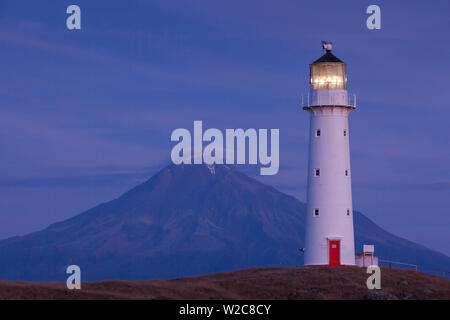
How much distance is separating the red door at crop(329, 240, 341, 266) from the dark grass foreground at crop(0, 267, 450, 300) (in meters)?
2.44

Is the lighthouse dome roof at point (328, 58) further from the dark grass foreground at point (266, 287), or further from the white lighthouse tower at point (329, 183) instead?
the dark grass foreground at point (266, 287)

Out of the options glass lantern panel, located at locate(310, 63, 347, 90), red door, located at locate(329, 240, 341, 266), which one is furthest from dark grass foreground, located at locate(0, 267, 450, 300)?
glass lantern panel, located at locate(310, 63, 347, 90)

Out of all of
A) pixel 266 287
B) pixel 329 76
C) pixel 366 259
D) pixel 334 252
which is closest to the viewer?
pixel 266 287

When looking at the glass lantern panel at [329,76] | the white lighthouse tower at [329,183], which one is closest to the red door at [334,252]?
the white lighthouse tower at [329,183]

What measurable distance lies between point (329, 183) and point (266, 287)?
13.8m

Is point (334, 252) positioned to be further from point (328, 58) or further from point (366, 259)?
point (328, 58)

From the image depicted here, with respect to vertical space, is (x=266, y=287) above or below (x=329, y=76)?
below

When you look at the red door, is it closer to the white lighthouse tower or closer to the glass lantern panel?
the white lighthouse tower

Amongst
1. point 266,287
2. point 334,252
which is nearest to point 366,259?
point 334,252

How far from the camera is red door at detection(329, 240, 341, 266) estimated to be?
259 feet

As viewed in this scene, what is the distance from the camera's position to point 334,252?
3113 inches
